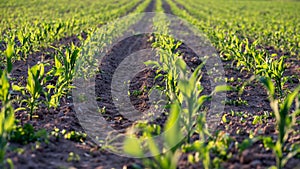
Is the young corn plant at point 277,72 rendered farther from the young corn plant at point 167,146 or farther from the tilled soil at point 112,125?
the young corn plant at point 167,146

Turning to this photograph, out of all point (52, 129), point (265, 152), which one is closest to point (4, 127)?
point (52, 129)

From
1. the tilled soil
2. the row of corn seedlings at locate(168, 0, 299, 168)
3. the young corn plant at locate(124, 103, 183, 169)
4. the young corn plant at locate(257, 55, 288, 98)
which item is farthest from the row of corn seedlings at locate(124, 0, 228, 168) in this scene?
the young corn plant at locate(257, 55, 288, 98)

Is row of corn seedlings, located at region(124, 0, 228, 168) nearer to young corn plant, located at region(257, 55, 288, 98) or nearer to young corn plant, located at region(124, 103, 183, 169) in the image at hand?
young corn plant, located at region(124, 103, 183, 169)

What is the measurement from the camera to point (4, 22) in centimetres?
1599

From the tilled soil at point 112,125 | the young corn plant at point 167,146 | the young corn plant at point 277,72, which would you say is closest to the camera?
the young corn plant at point 167,146

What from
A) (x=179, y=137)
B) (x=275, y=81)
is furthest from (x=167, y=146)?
(x=275, y=81)

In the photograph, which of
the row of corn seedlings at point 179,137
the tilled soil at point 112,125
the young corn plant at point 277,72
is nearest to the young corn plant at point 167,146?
Answer: the row of corn seedlings at point 179,137

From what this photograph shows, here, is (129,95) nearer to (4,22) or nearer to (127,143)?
(127,143)

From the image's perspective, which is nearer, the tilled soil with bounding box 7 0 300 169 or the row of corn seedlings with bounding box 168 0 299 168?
the row of corn seedlings with bounding box 168 0 299 168

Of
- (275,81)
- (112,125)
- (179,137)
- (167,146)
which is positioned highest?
(179,137)

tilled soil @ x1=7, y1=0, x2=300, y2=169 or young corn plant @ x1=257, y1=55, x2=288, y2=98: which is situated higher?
young corn plant @ x1=257, y1=55, x2=288, y2=98

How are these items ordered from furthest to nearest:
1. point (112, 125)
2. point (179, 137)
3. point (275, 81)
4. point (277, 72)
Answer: point (275, 81), point (277, 72), point (112, 125), point (179, 137)

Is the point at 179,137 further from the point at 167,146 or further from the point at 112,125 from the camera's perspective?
the point at 112,125

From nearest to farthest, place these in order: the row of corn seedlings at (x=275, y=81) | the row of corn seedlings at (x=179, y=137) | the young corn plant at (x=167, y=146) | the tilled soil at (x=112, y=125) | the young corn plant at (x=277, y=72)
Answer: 1. the young corn plant at (x=167, y=146)
2. the row of corn seedlings at (x=179, y=137)
3. the row of corn seedlings at (x=275, y=81)
4. the tilled soil at (x=112, y=125)
5. the young corn plant at (x=277, y=72)
